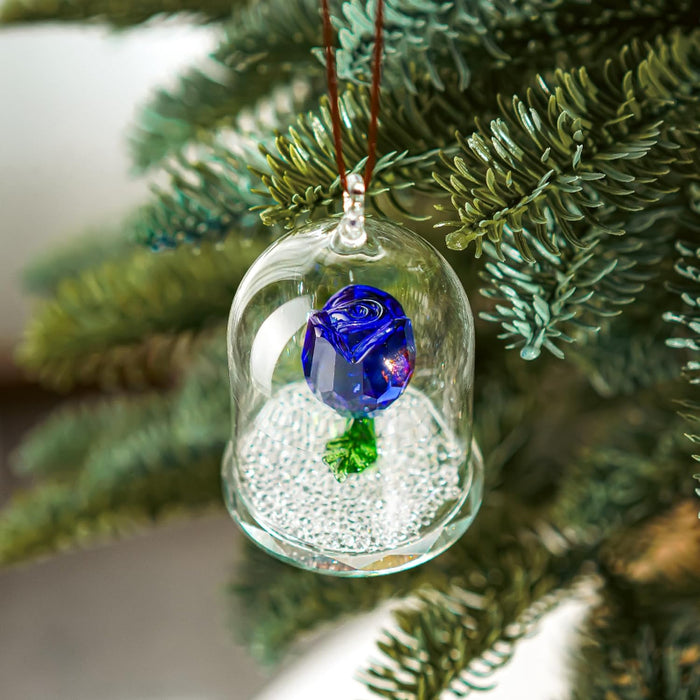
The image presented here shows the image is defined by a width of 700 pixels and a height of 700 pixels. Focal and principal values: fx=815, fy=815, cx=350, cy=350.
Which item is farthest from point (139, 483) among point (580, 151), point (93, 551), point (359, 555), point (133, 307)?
point (93, 551)

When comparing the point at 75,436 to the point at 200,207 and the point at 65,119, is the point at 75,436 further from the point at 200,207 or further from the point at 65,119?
the point at 65,119

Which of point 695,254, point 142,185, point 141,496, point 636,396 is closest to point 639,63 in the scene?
point 695,254

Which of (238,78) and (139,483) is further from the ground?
(238,78)

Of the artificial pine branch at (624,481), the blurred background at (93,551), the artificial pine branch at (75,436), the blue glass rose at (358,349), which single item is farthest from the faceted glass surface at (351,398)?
the blurred background at (93,551)

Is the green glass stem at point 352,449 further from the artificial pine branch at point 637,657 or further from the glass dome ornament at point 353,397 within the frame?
the artificial pine branch at point 637,657

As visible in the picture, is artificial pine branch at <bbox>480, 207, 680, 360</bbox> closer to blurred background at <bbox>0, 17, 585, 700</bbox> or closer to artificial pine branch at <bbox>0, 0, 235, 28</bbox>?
artificial pine branch at <bbox>0, 0, 235, 28</bbox>

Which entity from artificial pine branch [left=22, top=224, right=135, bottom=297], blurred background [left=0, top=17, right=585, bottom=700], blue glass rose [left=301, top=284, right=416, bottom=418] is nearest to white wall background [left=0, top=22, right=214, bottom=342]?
blurred background [left=0, top=17, right=585, bottom=700]
